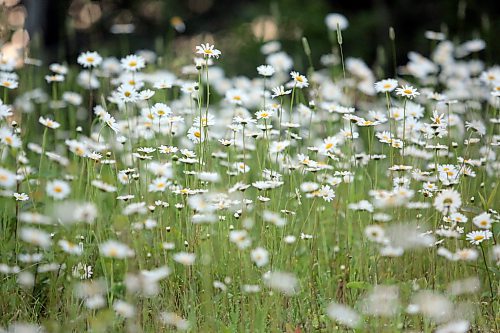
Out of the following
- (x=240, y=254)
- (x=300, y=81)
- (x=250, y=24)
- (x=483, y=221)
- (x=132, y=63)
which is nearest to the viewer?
(x=483, y=221)

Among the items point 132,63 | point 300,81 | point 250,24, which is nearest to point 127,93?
point 132,63

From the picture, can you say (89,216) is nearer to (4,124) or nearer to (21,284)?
(21,284)

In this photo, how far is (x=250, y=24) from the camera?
7719 mm

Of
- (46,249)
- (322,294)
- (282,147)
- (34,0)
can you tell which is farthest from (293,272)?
(34,0)

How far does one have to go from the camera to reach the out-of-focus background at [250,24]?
7.08 meters

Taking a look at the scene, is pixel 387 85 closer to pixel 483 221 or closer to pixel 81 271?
pixel 483 221

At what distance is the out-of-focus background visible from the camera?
23.2ft

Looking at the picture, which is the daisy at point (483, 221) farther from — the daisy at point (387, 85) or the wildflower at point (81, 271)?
the wildflower at point (81, 271)

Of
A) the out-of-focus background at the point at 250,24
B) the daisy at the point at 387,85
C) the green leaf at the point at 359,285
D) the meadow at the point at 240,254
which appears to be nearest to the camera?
the meadow at the point at 240,254

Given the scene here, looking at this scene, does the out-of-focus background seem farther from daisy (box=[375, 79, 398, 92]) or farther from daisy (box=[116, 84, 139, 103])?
daisy (box=[116, 84, 139, 103])

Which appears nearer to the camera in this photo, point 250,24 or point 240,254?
point 240,254

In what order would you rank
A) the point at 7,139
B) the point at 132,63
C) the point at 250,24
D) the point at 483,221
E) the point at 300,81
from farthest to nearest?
the point at 250,24 < the point at 132,63 < the point at 300,81 < the point at 7,139 < the point at 483,221

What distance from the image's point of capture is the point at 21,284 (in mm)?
2211

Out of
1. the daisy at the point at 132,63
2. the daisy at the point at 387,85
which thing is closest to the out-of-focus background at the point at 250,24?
the daisy at the point at 132,63
